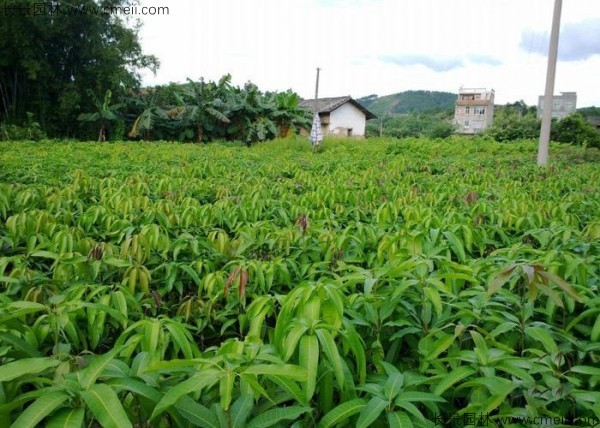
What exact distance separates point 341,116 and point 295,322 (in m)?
27.5

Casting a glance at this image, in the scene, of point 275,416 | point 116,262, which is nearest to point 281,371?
point 275,416

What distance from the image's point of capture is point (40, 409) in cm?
88

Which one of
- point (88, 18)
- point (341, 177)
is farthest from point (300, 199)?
point (88, 18)

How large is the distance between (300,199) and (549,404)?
8.98ft

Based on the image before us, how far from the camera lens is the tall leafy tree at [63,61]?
57.6 feet

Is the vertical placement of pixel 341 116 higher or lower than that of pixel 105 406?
higher

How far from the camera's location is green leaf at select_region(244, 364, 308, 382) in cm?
99

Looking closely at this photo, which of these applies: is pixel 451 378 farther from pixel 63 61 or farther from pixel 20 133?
pixel 63 61

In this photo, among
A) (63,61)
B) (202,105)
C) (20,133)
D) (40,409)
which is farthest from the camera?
(202,105)

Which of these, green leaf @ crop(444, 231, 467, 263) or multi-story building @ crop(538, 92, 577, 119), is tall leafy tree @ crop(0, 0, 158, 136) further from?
multi-story building @ crop(538, 92, 577, 119)

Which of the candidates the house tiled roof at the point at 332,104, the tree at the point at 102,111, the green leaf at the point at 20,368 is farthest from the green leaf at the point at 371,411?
the house tiled roof at the point at 332,104

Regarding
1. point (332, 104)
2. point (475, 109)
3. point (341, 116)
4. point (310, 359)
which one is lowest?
point (310, 359)

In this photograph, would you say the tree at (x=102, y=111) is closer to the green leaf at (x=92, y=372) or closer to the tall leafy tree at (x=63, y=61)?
the tall leafy tree at (x=63, y=61)

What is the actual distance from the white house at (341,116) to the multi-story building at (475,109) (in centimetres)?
3106
